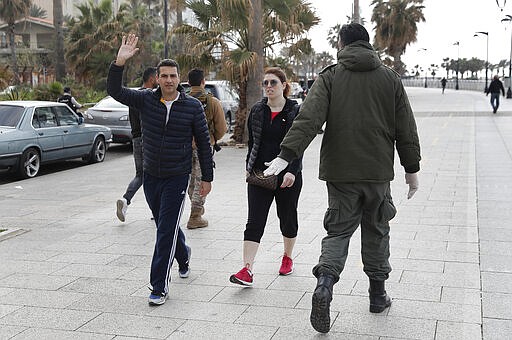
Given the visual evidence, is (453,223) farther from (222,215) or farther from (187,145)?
(187,145)

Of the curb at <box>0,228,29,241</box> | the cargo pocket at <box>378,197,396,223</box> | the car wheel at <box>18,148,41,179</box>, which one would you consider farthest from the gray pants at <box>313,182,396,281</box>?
the car wheel at <box>18,148,41,179</box>

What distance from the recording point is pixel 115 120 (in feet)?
55.6

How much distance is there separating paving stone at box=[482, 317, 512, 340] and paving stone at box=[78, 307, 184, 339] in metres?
1.99

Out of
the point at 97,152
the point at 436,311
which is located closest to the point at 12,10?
the point at 97,152

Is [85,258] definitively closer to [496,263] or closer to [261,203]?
[261,203]

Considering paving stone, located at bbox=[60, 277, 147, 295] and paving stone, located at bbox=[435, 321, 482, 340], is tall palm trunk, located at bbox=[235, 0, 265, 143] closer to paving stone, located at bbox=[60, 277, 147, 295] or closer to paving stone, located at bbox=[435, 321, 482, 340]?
paving stone, located at bbox=[60, 277, 147, 295]

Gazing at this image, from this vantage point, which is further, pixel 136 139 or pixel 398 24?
pixel 398 24

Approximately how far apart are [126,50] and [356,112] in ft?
5.39

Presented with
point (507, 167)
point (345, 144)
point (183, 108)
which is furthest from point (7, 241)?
point (507, 167)

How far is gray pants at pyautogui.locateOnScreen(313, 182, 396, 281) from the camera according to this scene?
14.5ft

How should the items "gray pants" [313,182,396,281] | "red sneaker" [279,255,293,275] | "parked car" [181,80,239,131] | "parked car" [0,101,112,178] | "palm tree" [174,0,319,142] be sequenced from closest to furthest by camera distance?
"gray pants" [313,182,396,281] → "red sneaker" [279,255,293,275] → "parked car" [0,101,112,178] → "palm tree" [174,0,319,142] → "parked car" [181,80,239,131]

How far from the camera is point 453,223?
25.1 feet

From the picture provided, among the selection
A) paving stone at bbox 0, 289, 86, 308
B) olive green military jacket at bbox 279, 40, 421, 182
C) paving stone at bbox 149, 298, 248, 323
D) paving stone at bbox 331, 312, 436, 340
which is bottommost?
paving stone at bbox 331, 312, 436, 340

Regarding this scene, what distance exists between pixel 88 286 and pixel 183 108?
65.2 inches
